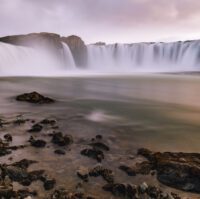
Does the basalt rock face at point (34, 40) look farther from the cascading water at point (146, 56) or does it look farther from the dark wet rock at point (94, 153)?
the dark wet rock at point (94, 153)

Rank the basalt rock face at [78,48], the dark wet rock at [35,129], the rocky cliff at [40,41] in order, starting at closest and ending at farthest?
the dark wet rock at [35,129] → the rocky cliff at [40,41] → the basalt rock face at [78,48]

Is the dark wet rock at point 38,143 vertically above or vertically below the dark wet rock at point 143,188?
above

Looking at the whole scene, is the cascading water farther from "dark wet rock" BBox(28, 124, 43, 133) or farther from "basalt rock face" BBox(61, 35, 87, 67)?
"dark wet rock" BBox(28, 124, 43, 133)

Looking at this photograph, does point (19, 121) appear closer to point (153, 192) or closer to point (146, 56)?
point (153, 192)

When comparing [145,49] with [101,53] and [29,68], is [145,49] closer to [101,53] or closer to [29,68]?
[101,53]

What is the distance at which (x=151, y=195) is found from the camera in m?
4.28

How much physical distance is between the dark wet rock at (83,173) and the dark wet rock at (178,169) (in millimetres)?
1303

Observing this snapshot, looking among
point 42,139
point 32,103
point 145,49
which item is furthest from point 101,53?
point 42,139

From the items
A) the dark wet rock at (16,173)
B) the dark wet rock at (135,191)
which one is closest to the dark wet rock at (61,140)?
the dark wet rock at (16,173)

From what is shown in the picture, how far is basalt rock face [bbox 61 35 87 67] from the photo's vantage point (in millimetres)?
66938

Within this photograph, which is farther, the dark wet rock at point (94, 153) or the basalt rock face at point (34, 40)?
the basalt rock face at point (34, 40)

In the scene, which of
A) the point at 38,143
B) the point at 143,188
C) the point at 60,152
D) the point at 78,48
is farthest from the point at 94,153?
the point at 78,48

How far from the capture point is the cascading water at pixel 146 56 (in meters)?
69.0

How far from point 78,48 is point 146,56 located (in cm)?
1777
